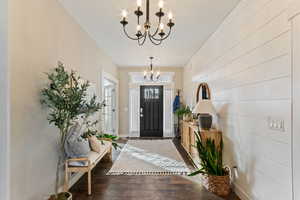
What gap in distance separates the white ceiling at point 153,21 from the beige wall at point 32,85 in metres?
0.44

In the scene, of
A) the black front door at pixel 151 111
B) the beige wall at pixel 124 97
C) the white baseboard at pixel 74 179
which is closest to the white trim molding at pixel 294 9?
the white baseboard at pixel 74 179

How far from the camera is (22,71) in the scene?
1.90 meters

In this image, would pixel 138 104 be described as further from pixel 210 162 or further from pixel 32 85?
pixel 32 85

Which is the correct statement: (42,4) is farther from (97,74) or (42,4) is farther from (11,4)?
(97,74)

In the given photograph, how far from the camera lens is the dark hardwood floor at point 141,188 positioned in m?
2.64

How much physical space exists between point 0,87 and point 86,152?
1.51 meters

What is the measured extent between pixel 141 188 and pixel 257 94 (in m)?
2.16

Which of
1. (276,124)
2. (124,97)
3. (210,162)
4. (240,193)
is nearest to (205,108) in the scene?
(210,162)

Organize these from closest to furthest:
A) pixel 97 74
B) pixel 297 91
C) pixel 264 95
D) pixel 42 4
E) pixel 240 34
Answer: pixel 297 91, pixel 264 95, pixel 42 4, pixel 240 34, pixel 97 74

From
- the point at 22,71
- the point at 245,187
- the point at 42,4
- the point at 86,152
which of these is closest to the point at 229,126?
the point at 245,187

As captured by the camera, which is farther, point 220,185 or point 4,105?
point 220,185

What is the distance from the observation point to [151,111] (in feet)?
24.4

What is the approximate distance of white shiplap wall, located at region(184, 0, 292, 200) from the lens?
1.79 m

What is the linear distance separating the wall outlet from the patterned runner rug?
199 centimetres
